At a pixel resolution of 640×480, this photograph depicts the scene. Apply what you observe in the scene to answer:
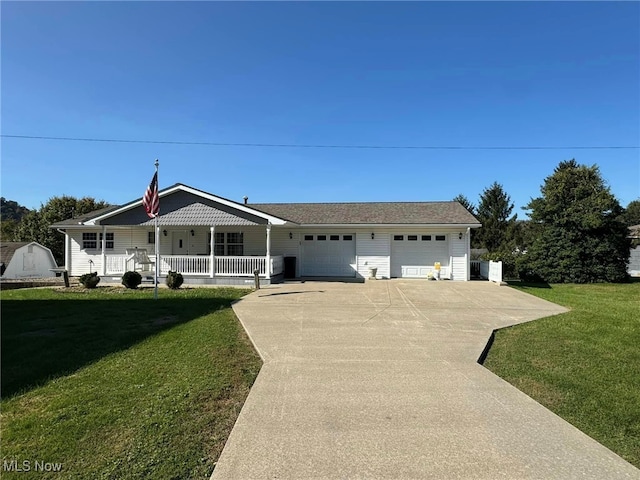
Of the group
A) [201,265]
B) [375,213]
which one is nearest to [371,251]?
[375,213]

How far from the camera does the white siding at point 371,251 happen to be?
721 inches

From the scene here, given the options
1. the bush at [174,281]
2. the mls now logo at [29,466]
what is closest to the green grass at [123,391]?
the mls now logo at [29,466]

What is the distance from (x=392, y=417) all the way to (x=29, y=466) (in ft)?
9.87

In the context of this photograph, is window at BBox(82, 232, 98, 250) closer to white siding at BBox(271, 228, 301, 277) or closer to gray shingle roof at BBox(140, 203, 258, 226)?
gray shingle roof at BBox(140, 203, 258, 226)

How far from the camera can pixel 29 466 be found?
2.83m

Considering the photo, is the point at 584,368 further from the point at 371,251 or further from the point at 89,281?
the point at 89,281

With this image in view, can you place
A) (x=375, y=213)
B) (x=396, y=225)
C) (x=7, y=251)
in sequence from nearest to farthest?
(x=396, y=225), (x=375, y=213), (x=7, y=251)

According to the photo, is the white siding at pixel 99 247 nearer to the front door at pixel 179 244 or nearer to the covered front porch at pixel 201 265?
the front door at pixel 179 244

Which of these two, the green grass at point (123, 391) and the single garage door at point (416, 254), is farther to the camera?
the single garage door at point (416, 254)

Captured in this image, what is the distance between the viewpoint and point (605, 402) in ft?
13.8

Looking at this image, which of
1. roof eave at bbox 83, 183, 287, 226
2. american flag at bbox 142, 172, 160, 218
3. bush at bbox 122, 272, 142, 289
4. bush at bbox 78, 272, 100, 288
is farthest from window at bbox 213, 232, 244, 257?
american flag at bbox 142, 172, 160, 218

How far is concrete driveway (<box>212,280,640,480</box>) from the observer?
9.27 ft

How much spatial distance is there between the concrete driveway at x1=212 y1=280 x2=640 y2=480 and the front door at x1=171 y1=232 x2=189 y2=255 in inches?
495

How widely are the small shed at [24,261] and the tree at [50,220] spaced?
849 cm
